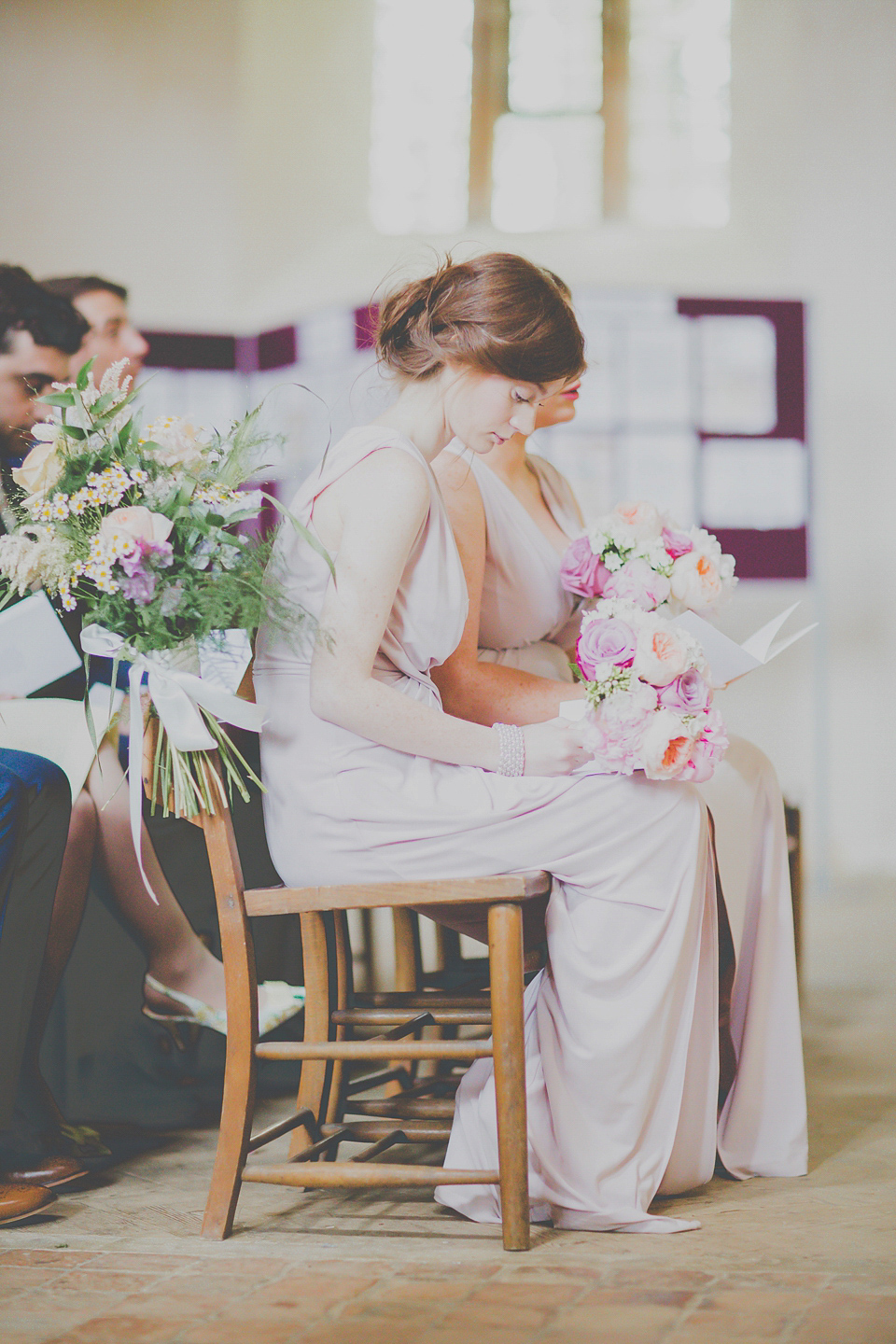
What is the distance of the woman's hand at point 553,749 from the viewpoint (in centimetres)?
189

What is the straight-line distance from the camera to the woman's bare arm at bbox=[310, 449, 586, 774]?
1.83 meters

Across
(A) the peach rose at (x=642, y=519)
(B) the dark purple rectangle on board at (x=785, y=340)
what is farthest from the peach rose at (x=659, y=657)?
(B) the dark purple rectangle on board at (x=785, y=340)

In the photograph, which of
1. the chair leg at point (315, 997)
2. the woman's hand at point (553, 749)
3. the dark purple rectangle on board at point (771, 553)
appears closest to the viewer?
the woman's hand at point (553, 749)

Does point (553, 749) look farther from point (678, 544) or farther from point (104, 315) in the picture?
point (104, 315)

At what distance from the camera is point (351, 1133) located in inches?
79.8

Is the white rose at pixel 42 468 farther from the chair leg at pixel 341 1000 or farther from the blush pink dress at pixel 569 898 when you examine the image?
the chair leg at pixel 341 1000

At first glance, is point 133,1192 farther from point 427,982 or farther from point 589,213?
point 589,213

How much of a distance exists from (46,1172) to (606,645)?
1.21m

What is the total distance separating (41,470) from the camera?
5.79ft

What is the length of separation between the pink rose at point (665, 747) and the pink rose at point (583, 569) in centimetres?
63

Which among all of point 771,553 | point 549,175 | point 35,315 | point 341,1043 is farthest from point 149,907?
point 549,175

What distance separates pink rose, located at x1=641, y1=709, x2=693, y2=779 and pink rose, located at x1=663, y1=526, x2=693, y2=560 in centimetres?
59

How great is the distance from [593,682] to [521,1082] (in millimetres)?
560

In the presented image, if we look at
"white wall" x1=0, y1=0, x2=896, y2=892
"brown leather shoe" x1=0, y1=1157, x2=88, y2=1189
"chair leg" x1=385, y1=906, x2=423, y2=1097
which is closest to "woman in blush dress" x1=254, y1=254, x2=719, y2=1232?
"chair leg" x1=385, y1=906, x2=423, y2=1097
